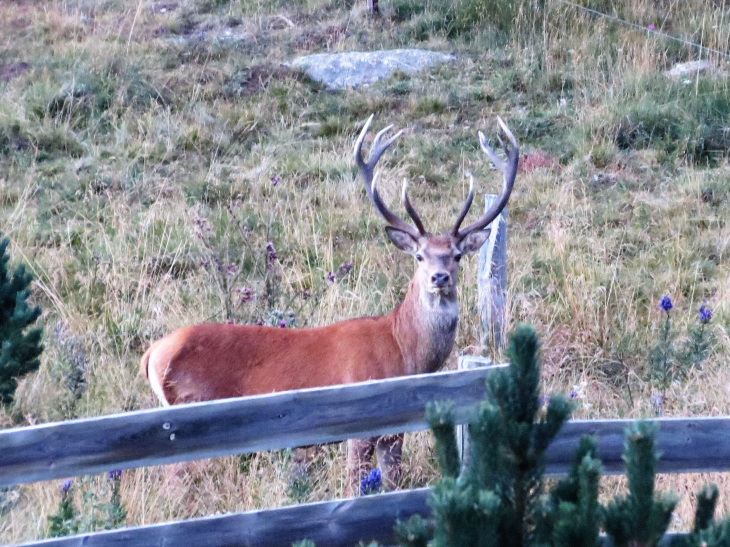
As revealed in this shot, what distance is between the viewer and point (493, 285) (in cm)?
604

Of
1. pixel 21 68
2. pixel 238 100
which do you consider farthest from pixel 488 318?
pixel 21 68

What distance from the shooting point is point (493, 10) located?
521 inches

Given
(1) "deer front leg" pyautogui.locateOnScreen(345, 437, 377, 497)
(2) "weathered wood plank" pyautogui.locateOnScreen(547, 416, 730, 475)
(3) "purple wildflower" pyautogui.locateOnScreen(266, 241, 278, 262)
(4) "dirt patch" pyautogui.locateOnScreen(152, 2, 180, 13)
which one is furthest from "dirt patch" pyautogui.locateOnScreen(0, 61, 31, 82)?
(2) "weathered wood plank" pyautogui.locateOnScreen(547, 416, 730, 475)

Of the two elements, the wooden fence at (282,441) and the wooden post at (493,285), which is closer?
the wooden fence at (282,441)

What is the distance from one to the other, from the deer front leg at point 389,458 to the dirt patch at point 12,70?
8523 millimetres

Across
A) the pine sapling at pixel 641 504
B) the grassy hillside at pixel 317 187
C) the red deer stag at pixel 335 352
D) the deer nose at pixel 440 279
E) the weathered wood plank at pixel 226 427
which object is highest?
the pine sapling at pixel 641 504

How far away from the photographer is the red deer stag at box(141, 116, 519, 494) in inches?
188

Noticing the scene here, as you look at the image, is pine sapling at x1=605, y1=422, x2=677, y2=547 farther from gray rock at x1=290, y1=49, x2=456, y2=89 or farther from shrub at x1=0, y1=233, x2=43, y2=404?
gray rock at x1=290, y1=49, x2=456, y2=89

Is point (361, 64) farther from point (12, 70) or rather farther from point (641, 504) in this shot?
point (641, 504)

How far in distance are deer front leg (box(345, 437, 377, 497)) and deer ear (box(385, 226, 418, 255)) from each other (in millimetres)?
1213

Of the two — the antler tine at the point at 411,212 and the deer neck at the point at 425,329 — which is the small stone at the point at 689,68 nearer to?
the antler tine at the point at 411,212

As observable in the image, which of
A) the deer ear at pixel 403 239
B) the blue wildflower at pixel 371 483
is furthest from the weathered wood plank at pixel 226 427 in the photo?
the deer ear at pixel 403 239

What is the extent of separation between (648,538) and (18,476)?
1939 mm

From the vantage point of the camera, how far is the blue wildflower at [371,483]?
405 cm
